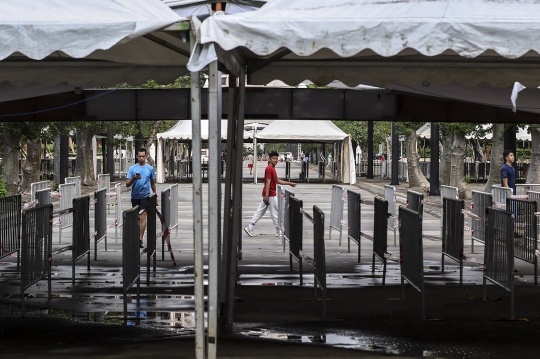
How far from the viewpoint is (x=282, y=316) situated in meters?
10.1

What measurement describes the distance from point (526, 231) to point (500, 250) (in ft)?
8.20

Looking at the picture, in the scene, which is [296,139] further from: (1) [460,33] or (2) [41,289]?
(1) [460,33]

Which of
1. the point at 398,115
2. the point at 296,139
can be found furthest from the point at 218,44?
the point at 296,139

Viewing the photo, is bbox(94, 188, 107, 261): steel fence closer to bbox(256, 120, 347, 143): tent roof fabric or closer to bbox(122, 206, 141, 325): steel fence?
bbox(122, 206, 141, 325): steel fence

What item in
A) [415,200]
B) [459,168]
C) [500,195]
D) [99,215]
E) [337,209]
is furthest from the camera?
[459,168]

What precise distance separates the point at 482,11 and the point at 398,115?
718 centimetres

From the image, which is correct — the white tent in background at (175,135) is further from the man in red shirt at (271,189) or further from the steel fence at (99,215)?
the steel fence at (99,215)

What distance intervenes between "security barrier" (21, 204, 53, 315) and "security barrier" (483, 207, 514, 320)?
17.6 feet

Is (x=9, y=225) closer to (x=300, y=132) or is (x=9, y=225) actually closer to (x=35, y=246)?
(x=35, y=246)

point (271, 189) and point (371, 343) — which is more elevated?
point (271, 189)

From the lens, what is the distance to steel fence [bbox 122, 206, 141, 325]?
9.86 meters

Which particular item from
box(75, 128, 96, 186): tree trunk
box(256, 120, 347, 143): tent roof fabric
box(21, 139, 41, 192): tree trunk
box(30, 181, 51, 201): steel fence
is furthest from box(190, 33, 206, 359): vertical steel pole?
box(256, 120, 347, 143): tent roof fabric

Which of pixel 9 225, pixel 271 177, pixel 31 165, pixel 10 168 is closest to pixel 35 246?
pixel 9 225

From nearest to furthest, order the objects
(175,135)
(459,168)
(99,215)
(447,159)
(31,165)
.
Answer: (99,215)
(31,165)
(459,168)
(447,159)
(175,135)
